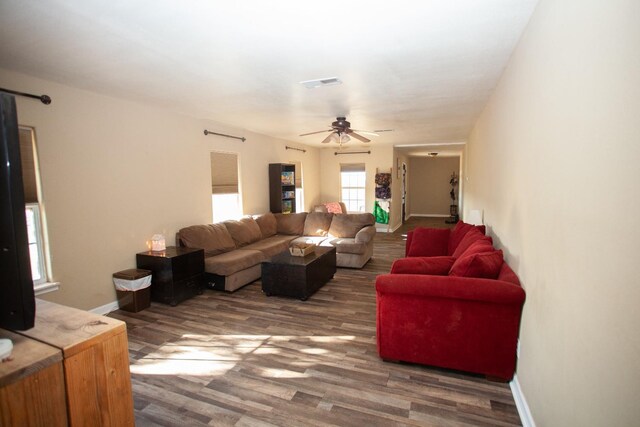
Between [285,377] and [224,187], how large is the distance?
3881 millimetres

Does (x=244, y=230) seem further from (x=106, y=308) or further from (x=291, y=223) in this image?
(x=106, y=308)

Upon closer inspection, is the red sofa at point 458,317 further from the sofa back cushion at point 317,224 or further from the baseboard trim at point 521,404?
the sofa back cushion at point 317,224

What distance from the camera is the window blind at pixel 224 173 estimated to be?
543 centimetres

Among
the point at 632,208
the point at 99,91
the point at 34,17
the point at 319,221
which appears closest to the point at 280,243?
the point at 319,221

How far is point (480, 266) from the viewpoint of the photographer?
2418 mm

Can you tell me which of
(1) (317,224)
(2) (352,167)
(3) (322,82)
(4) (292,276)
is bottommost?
(4) (292,276)

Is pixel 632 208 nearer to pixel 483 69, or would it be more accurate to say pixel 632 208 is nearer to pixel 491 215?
pixel 483 69

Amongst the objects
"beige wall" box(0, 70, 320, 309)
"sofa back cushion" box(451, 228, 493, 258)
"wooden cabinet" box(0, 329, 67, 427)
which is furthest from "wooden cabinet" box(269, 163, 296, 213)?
"wooden cabinet" box(0, 329, 67, 427)

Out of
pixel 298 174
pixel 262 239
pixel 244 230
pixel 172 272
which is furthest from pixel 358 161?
pixel 172 272

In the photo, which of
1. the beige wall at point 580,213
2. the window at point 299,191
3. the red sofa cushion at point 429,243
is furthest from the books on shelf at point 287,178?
the beige wall at point 580,213

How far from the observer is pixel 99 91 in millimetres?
3533

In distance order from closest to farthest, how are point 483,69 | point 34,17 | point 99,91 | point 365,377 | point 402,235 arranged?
point 34,17 < point 365,377 < point 483,69 < point 99,91 < point 402,235

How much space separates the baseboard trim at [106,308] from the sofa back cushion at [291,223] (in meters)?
3.22

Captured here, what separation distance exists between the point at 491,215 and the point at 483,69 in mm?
1600
